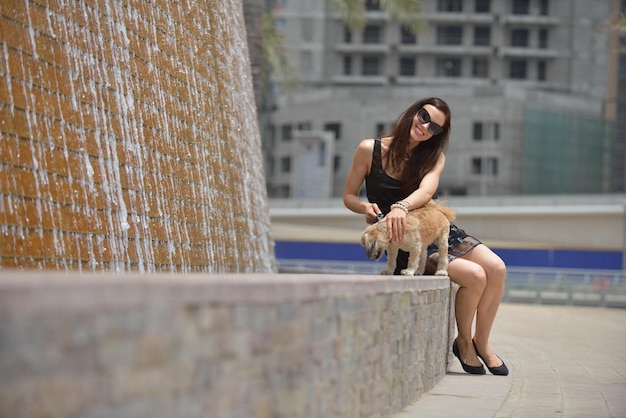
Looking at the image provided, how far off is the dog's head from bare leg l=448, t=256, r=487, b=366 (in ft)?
3.38

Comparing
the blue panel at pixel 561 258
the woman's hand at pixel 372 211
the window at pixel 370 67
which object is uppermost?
the woman's hand at pixel 372 211

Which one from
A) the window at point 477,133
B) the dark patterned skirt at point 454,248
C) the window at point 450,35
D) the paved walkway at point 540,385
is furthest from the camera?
the window at point 450,35

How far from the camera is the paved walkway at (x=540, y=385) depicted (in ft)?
20.3

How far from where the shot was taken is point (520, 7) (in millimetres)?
83562

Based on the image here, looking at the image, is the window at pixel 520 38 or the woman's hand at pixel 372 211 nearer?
the woman's hand at pixel 372 211

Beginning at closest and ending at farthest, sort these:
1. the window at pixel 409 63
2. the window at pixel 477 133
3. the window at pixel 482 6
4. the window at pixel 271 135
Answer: the window at pixel 477 133
the window at pixel 271 135
the window at pixel 482 6
the window at pixel 409 63

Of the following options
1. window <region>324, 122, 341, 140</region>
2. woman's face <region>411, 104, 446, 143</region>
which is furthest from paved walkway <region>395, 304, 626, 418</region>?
window <region>324, 122, 341, 140</region>

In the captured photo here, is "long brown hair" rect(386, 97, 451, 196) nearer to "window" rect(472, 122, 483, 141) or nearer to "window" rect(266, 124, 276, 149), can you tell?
"window" rect(472, 122, 483, 141)

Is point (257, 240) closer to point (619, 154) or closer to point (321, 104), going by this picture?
point (321, 104)

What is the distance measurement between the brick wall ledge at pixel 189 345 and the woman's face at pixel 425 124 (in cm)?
267

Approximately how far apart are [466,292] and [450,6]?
77938mm

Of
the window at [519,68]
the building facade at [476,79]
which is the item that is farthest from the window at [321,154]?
the window at [519,68]

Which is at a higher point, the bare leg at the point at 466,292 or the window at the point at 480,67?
the bare leg at the point at 466,292

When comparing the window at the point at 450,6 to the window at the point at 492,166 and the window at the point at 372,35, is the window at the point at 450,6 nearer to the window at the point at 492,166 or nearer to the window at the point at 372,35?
the window at the point at 372,35
